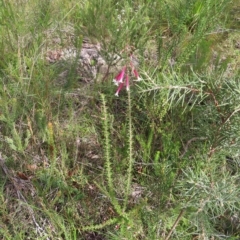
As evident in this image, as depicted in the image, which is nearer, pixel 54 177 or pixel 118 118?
pixel 54 177

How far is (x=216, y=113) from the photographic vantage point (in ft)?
5.02

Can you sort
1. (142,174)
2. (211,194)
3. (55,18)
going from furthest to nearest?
(55,18) → (142,174) → (211,194)

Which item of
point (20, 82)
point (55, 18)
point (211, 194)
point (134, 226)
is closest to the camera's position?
point (211, 194)

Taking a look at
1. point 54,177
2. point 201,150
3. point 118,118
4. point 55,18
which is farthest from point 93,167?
point 55,18

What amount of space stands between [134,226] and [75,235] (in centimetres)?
26

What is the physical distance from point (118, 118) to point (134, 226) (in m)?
0.66

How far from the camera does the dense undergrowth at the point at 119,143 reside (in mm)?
1440

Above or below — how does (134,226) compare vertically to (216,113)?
below

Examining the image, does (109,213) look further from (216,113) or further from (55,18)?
(55,18)

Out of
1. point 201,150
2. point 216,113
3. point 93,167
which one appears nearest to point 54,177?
point 93,167

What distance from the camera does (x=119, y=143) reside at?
188cm

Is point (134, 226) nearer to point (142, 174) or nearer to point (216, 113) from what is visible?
point (142, 174)

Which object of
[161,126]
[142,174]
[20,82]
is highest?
[20,82]

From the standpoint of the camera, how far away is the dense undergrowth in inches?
56.7
